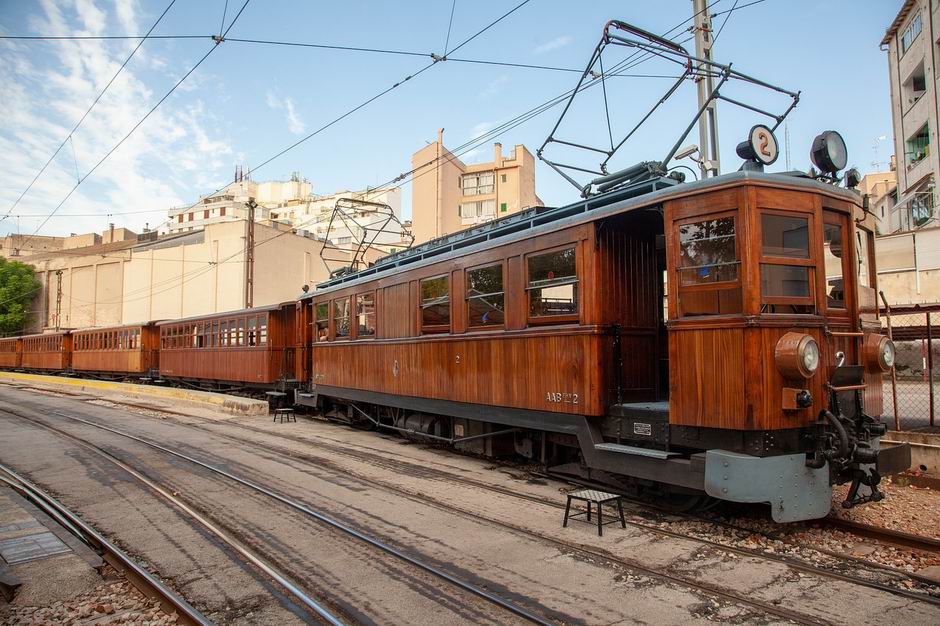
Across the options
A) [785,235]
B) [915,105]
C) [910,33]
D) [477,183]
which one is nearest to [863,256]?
[785,235]

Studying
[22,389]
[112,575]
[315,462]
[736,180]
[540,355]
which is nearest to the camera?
[112,575]

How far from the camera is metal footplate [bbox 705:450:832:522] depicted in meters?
Answer: 5.07

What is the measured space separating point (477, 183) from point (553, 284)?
156 ft

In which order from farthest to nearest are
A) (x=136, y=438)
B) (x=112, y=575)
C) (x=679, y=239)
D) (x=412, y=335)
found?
(x=136, y=438)
(x=412, y=335)
(x=679, y=239)
(x=112, y=575)

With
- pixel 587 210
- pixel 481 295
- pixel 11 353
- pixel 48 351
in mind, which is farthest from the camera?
pixel 11 353

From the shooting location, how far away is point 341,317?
12719mm

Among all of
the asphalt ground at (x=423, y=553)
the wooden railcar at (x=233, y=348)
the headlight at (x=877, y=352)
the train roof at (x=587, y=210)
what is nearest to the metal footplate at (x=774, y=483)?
the asphalt ground at (x=423, y=553)

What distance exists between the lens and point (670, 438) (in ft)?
19.3

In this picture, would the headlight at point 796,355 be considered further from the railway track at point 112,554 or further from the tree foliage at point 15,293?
the tree foliage at point 15,293

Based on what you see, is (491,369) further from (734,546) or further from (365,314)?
(365,314)

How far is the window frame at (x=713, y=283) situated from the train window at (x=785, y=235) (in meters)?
0.23

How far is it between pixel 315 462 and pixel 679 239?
20.9ft

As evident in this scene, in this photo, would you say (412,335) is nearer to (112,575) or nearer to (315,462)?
(315,462)

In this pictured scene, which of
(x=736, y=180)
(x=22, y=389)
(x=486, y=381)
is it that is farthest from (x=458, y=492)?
(x=22, y=389)
